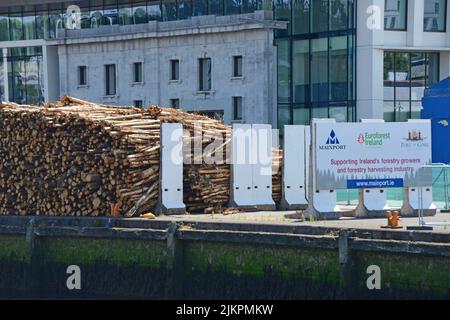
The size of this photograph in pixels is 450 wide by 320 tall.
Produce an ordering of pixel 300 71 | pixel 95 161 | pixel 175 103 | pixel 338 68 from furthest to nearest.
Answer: pixel 175 103
pixel 300 71
pixel 338 68
pixel 95 161

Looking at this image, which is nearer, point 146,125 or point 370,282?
point 370,282

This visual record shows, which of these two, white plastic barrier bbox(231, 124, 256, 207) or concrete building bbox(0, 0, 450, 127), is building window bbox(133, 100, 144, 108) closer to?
concrete building bbox(0, 0, 450, 127)

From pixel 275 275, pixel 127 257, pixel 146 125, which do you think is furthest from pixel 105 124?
pixel 275 275

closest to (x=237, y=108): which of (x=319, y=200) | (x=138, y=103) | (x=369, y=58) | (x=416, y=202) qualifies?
(x=138, y=103)

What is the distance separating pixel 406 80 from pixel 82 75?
14.4m

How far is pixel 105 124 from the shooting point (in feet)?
76.0

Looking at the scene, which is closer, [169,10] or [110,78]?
[169,10]

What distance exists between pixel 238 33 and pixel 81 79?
874 cm

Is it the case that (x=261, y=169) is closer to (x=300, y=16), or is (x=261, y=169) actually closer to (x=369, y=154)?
(x=369, y=154)

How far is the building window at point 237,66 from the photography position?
4366 cm

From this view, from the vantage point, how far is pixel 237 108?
44.2 m

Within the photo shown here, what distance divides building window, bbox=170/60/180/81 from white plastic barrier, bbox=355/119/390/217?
77.7 feet

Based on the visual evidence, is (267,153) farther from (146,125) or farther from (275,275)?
(275,275)

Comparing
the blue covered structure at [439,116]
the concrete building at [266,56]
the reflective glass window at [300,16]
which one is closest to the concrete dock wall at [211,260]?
the blue covered structure at [439,116]
